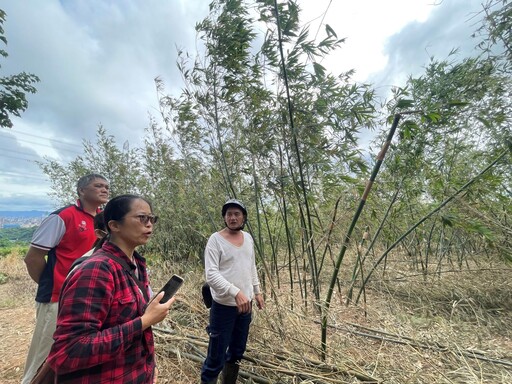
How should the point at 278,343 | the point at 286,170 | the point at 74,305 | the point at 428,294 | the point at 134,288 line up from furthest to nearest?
the point at 428,294 → the point at 286,170 → the point at 278,343 → the point at 134,288 → the point at 74,305

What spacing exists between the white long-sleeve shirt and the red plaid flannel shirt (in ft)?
2.99

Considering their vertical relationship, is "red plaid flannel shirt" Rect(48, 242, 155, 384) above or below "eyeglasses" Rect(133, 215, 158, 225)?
below

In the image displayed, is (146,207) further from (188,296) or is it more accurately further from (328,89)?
(188,296)

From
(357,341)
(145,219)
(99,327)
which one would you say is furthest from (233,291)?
(357,341)

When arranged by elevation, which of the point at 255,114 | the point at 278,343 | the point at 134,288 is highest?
the point at 255,114

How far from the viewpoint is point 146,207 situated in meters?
1.20

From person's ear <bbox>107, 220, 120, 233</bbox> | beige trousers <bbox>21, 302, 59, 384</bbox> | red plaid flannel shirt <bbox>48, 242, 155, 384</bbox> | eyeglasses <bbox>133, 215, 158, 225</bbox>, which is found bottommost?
beige trousers <bbox>21, 302, 59, 384</bbox>

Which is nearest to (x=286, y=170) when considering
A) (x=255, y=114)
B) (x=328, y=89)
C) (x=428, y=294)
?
(x=255, y=114)

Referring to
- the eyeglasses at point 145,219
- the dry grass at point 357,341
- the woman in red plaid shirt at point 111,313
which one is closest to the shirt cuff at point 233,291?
the dry grass at point 357,341

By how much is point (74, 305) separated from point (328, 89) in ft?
7.81

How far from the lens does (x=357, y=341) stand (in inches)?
108

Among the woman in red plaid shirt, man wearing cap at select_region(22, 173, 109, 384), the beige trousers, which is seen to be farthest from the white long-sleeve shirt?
the beige trousers

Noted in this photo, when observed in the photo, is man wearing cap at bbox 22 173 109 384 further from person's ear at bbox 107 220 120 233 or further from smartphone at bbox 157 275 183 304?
smartphone at bbox 157 275 183 304

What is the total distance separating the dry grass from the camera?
202 cm
